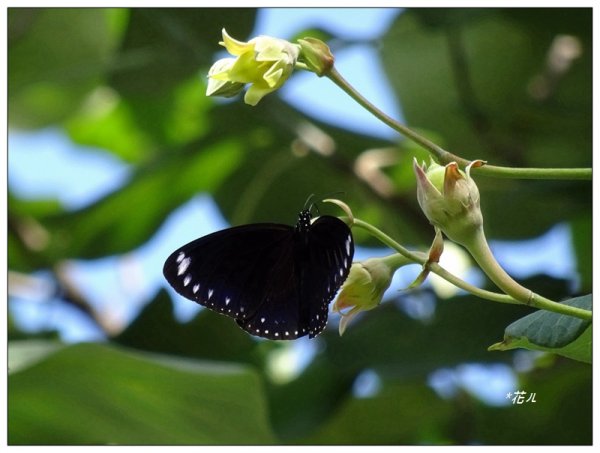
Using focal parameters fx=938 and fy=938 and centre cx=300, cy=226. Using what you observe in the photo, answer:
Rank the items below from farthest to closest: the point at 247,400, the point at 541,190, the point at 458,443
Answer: the point at 458,443 → the point at 541,190 → the point at 247,400

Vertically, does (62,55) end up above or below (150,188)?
above

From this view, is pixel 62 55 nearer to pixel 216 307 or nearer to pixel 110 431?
pixel 110 431

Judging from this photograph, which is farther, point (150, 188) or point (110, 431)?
point (150, 188)

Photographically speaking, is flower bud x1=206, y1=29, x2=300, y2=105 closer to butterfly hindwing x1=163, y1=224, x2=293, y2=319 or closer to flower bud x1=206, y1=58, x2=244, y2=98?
flower bud x1=206, y1=58, x2=244, y2=98

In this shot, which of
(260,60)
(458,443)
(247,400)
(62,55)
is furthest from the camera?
(62,55)

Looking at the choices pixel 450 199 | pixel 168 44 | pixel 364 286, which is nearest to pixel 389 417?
pixel 168 44

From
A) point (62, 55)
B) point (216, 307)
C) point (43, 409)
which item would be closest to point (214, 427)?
point (43, 409)
